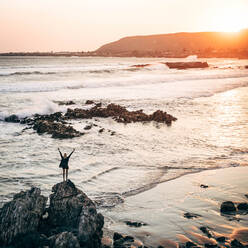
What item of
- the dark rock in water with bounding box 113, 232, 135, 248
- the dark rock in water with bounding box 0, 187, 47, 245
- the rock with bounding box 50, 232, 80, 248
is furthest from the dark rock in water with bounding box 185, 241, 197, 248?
the dark rock in water with bounding box 0, 187, 47, 245

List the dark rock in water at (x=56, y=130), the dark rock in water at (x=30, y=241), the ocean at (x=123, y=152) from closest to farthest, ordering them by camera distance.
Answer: the dark rock in water at (x=30, y=241) → the ocean at (x=123, y=152) → the dark rock in water at (x=56, y=130)

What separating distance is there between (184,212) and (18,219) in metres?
3.73

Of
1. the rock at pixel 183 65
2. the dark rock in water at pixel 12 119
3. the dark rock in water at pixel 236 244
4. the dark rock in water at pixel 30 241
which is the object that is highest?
the rock at pixel 183 65

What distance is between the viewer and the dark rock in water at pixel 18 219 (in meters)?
5.65

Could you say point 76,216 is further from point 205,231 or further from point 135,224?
point 205,231

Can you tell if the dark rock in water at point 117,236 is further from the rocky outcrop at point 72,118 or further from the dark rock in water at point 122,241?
the rocky outcrop at point 72,118

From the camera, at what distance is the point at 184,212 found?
285 inches

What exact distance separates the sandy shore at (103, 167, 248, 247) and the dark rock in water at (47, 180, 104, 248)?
0.71m

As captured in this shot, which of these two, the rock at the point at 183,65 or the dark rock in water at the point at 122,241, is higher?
the rock at the point at 183,65

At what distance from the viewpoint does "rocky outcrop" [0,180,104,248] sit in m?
5.51

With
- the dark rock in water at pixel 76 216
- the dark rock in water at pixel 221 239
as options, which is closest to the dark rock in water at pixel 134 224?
the dark rock in water at pixel 76 216

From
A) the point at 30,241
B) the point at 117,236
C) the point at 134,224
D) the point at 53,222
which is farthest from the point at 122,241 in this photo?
the point at 30,241

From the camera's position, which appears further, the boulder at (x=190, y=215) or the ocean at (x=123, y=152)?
the ocean at (x=123, y=152)

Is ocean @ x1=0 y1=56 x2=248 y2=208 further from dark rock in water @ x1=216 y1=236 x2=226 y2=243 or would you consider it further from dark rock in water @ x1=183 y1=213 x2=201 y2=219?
dark rock in water @ x1=216 y1=236 x2=226 y2=243
